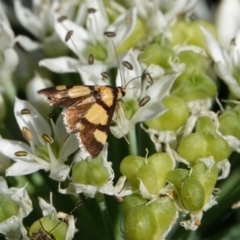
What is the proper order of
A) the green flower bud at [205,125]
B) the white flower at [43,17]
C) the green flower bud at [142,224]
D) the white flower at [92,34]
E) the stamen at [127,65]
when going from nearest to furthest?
the green flower bud at [142,224] < the green flower bud at [205,125] < the stamen at [127,65] < the white flower at [92,34] < the white flower at [43,17]

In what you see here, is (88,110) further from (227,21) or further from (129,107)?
(227,21)

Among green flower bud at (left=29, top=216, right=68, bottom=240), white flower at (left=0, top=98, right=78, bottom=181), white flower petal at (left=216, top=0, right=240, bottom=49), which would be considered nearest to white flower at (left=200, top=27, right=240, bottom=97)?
white flower petal at (left=216, top=0, right=240, bottom=49)

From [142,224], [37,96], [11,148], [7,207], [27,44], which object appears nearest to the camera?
[142,224]

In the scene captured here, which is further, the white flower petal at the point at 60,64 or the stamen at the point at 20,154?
the white flower petal at the point at 60,64

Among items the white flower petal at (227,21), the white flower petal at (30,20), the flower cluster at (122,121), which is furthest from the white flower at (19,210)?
the white flower petal at (227,21)

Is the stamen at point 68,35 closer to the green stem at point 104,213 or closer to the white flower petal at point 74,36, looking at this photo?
the white flower petal at point 74,36

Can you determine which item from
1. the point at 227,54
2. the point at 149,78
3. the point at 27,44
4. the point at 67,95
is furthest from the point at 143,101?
the point at 27,44
